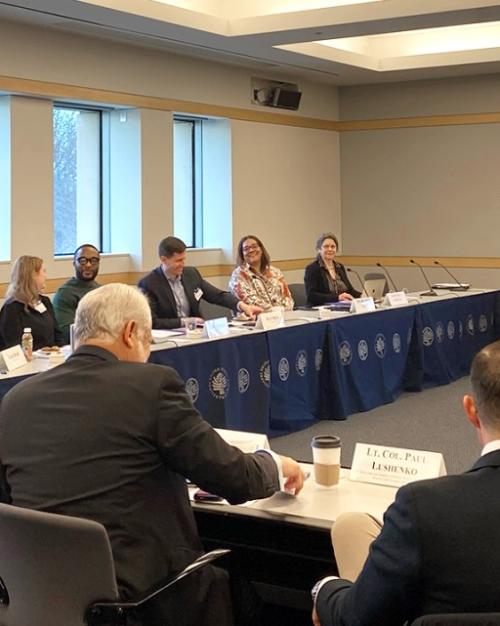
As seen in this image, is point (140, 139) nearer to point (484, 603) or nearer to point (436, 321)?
point (436, 321)

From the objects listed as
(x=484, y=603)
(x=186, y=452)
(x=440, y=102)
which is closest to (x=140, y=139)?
(x=440, y=102)

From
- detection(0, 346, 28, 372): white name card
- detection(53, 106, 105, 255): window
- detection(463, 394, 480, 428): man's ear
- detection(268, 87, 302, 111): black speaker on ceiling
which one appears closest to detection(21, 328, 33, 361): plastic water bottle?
detection(0, 346, 28, 372): white name card

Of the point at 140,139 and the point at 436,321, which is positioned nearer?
the point at 436,321

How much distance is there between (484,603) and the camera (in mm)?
1498

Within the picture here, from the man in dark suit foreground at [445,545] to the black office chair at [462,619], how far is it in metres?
0.08

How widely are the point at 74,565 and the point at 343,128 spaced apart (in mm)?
9809

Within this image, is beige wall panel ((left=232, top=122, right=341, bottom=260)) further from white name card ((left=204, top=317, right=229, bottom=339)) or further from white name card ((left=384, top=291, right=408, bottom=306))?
white name card ((left=204, top=317, right=229, bottom=339))

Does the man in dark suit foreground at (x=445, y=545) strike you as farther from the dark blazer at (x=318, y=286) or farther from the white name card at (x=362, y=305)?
the dark blazer at (x=318, y=286)

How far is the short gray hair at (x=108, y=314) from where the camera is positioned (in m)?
2.20

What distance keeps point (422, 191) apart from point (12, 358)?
7.30 meters

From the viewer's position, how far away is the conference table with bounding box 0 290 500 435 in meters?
5.25

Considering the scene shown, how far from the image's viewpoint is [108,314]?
2211 mm

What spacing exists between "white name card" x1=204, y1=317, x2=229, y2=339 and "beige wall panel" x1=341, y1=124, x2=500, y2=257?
572 cm

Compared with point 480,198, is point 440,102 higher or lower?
higher
